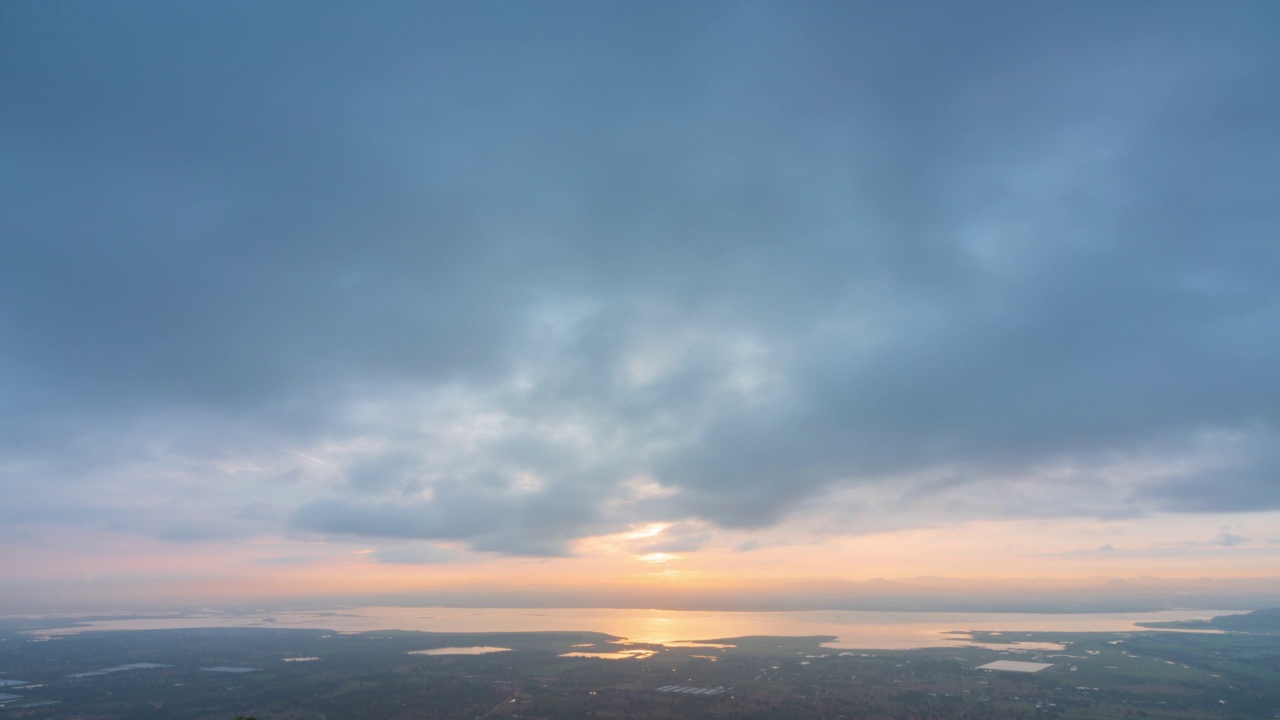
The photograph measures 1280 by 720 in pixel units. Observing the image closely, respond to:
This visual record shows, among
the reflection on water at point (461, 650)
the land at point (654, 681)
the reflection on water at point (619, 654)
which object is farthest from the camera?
the reflection on water at point (461, 650)

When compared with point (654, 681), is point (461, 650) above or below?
below

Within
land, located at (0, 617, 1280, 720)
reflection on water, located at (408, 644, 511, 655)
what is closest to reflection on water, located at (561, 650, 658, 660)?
land, located at (0, 617, 1280, 720)

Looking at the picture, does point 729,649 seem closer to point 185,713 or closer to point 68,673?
point 185,713

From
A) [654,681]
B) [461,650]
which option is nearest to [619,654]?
[654,681]

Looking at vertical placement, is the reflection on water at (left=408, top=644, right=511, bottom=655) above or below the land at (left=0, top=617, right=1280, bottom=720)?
below

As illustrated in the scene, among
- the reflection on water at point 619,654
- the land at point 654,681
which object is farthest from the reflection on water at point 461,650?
the reflection on water at point 619,654

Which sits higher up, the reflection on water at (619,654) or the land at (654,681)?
the land at (654,681)

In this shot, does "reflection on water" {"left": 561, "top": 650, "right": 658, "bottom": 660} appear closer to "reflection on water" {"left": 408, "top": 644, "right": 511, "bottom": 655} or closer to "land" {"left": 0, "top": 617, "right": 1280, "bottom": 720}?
"land" {"left": 0, "top": 617, "right": 1280, "bottom": 720}

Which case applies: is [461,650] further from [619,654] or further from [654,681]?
[654,681]

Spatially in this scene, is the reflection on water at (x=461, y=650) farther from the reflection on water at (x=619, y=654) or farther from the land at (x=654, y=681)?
the reflection on water at (x=619, y=654)
